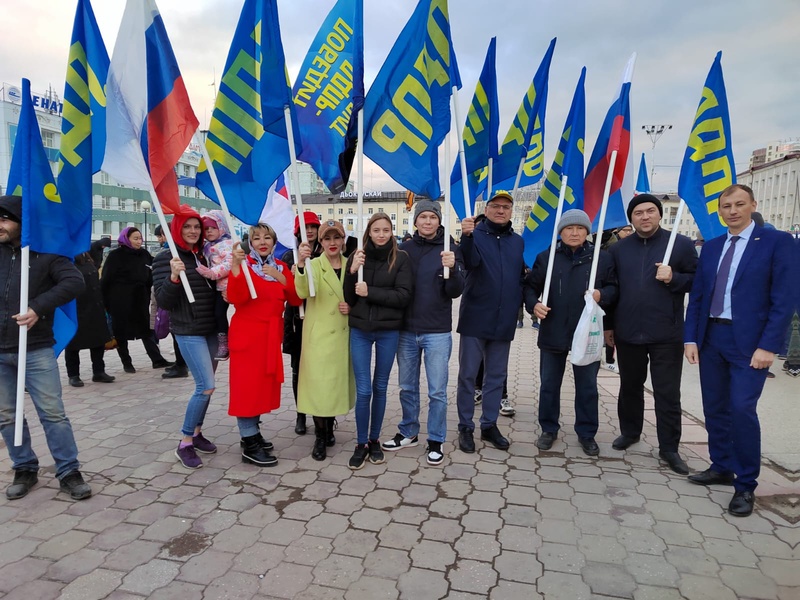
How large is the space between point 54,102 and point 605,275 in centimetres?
5781

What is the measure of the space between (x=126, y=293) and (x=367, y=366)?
4.55 metres

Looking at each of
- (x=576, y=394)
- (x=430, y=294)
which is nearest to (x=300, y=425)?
(x=430, y=294)

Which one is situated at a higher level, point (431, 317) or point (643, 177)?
point (643, 177)

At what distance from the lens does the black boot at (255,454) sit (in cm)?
404

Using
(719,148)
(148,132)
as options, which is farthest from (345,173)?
(719,148)

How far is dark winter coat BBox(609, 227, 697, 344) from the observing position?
4.04m

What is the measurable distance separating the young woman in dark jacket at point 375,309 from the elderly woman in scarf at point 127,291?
14.0ft

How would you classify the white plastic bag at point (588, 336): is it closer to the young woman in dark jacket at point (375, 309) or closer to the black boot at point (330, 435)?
the young woman in dark jacket at point (375, 309)

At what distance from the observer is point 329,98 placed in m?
4.27

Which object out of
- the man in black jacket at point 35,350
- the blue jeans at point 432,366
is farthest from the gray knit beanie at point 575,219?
the man in black jacket at point 35,350

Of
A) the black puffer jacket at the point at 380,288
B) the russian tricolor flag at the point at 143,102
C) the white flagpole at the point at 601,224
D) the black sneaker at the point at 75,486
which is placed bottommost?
the black sneaker at the point at 75,486

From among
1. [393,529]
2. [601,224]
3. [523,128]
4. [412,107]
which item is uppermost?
[523,128]

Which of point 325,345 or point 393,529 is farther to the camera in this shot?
point 325,345

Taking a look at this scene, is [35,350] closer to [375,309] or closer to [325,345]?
[325,345]
